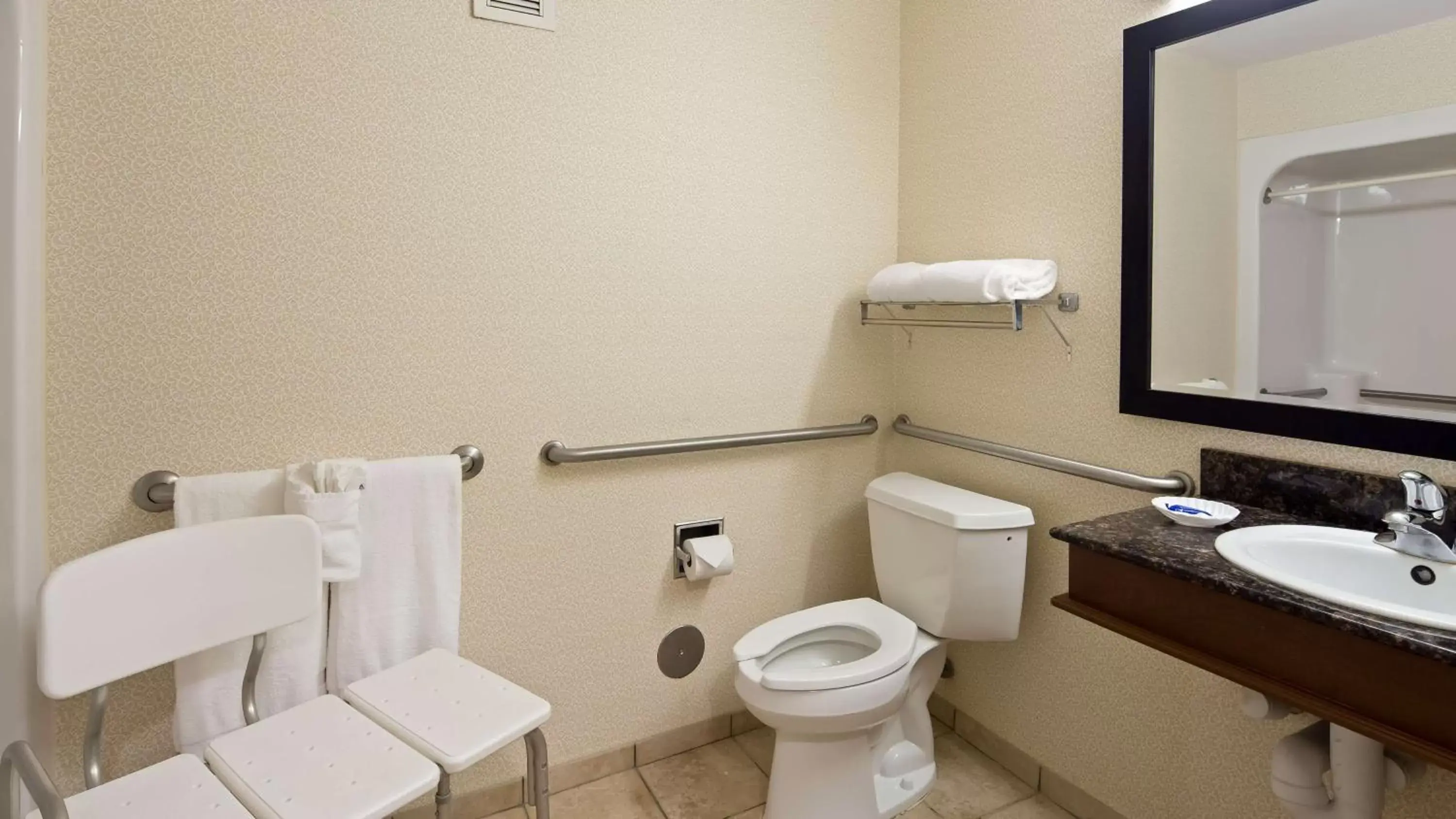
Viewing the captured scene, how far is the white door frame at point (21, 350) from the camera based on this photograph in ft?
4.02

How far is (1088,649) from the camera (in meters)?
1.75

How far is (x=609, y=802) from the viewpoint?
1840 mm

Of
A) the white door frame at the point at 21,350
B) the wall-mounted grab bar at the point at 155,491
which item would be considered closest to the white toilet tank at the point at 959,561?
the wall-mounted grab bar at the point at 155,491

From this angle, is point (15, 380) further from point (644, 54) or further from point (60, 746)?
point (644, 54)

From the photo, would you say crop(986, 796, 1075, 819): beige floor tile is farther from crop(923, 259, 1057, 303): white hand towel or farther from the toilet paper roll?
crop(923, 259, 1057, 303): white hand towel

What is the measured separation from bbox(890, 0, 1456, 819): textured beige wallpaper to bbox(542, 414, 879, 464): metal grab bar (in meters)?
0.23

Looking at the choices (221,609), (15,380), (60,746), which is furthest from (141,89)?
(60,746)

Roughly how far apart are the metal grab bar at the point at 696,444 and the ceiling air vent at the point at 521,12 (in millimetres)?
971

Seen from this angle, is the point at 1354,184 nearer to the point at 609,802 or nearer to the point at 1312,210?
the point at 1312,210

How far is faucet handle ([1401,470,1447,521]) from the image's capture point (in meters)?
1.12

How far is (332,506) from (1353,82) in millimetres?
2024

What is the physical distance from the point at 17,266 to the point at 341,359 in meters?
0.51

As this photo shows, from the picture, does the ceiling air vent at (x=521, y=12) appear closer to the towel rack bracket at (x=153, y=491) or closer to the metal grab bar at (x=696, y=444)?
the metal grab bar at (x=696, y=444)

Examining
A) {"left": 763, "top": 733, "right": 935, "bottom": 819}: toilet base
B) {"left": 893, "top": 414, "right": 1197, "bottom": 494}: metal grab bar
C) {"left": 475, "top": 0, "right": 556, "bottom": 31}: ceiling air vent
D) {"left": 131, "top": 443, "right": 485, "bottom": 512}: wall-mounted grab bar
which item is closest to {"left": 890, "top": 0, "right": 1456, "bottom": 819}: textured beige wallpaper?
{"left": 893, "top": 414, "right": 1197, "bottom": 494}: metal grab bar
